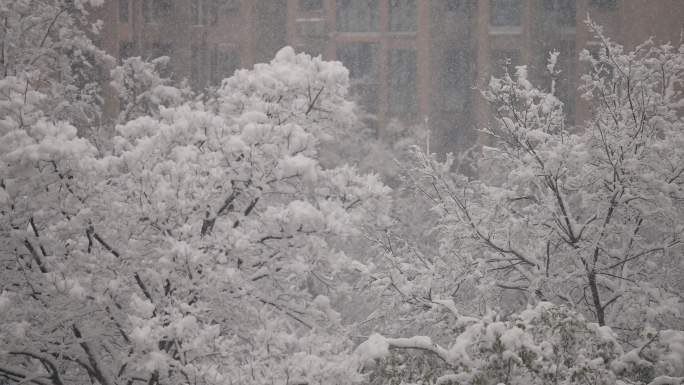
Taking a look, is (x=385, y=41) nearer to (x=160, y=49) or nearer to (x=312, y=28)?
(x=312, y=28)

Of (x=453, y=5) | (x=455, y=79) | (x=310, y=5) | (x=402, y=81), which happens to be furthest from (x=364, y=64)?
(x=453, y=5)

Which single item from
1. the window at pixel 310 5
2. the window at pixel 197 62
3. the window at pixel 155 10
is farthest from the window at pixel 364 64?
the window at pixel 155 10

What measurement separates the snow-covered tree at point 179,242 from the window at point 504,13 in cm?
2707

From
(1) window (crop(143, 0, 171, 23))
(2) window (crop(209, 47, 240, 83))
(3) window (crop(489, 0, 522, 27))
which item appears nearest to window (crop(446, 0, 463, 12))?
(3) window (crop(489, 0, 522, 27))

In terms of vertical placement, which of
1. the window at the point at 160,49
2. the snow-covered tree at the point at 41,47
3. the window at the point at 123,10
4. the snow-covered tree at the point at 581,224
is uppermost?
the window at the point at 123,10

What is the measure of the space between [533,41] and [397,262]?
83.7ft

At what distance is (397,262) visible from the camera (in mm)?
9617

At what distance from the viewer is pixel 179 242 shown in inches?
278

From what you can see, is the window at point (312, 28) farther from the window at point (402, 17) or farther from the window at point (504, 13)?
the window at point (504, 13)

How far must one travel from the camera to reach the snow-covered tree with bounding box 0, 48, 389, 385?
697 centimetres

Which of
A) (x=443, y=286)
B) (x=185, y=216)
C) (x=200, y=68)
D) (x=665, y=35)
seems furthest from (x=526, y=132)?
(x=200, y=68)

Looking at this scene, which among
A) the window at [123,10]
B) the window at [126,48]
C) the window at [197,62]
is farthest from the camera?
the window at [197,62]

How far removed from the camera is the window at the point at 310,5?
35.3m

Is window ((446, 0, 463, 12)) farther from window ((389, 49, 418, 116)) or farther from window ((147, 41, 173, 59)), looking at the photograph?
window ((147, 41, 173, 59))
